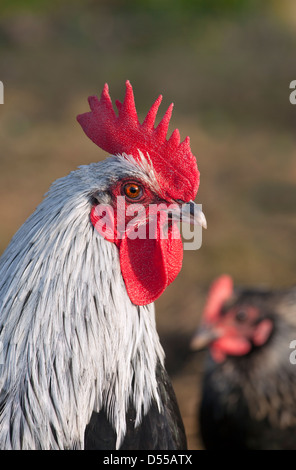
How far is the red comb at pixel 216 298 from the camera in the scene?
13.2 feet

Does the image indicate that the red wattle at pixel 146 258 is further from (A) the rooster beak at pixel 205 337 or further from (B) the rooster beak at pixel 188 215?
(A) the rooster beak at pixel 205 337

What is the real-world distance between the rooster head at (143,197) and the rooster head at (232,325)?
1613 millimetres

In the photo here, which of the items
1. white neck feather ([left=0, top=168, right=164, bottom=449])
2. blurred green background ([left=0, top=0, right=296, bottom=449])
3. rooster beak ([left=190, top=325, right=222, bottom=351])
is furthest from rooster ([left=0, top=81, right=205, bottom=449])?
blurred green background ([left=0, top=0, right=296, bottom=449])

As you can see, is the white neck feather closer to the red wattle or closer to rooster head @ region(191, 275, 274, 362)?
the red wattle

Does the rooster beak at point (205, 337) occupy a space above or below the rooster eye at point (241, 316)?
below

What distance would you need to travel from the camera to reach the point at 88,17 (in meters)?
12.0

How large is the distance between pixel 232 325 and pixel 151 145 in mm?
1958

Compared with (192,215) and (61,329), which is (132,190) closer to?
(192,215)

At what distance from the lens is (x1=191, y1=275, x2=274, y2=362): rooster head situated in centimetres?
391

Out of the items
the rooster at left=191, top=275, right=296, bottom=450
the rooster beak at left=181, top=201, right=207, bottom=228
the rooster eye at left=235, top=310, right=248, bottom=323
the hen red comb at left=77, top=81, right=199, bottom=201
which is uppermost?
the hen red comb at left=77, top=81, right=199, bottom=201

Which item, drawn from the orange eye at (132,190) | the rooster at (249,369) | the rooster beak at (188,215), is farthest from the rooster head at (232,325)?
the orange eye at (132,190)

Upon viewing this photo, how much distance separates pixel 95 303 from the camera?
2.16 metres

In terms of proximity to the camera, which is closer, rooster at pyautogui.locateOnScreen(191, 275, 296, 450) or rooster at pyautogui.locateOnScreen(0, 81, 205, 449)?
rooster at pyautogui.locateOnScreen(0, 81, 205, 449)

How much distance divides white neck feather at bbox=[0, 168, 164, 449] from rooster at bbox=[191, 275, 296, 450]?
1.84 m
